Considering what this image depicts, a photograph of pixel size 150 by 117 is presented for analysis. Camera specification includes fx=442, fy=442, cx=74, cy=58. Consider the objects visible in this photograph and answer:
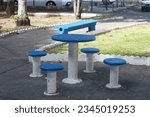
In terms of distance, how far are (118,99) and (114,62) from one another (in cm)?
90

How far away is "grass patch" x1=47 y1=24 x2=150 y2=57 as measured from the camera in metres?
11.8

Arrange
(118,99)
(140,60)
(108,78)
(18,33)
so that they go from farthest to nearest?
(18,33) < (140,60) < (108,78) < (118,99)

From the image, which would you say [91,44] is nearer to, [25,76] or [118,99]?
[25,76]

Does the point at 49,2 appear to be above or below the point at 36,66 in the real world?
above

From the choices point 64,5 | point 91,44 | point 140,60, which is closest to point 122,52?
point 140,60

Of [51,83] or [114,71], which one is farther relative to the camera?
[114,71]

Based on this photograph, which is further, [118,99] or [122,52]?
[122,52]

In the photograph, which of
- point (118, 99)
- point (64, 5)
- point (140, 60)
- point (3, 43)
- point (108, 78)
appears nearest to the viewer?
point (118, 99)

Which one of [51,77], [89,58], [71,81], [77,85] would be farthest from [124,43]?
[51,77]

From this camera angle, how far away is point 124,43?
13.6 metres

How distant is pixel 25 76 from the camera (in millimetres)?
9734

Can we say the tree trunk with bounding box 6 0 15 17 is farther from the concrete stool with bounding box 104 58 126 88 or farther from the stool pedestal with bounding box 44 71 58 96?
the stool pedestal with bounding box 44 71 58 96

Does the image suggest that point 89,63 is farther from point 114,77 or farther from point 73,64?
point 114,77

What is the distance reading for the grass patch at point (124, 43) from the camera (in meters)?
11.8
